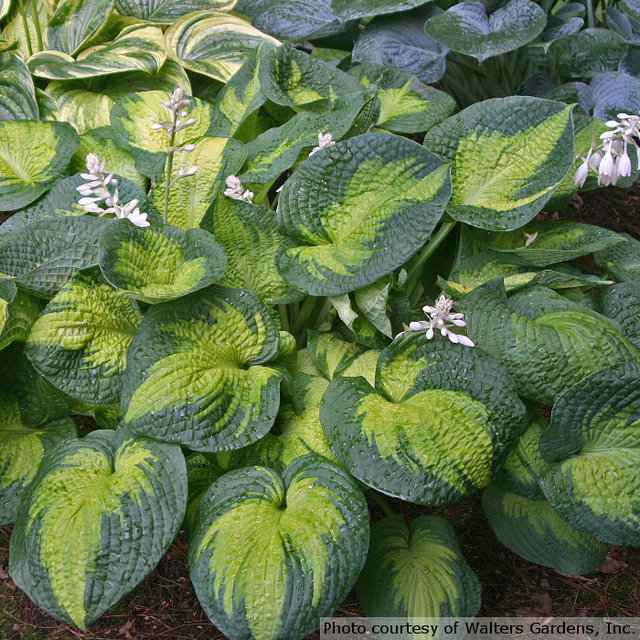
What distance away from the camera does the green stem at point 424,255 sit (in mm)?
1471

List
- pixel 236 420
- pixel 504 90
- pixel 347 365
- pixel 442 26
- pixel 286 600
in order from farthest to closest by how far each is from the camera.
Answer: pixel 504 90 → pixel 442 26 → pixel 347 365 → pixel 236 420 → pixel 286 600

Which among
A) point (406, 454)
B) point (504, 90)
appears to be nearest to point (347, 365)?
point (406, 454)

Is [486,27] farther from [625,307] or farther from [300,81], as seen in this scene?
[625,307]

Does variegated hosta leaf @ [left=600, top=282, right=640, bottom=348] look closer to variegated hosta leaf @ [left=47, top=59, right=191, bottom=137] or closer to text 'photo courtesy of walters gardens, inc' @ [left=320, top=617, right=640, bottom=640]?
text 'photo courtesy of walters gardens, inc' @ [left=320, top=617, right=640, bottom=640]

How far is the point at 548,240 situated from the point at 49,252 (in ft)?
4.26

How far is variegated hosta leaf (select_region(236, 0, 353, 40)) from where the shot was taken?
2.12m

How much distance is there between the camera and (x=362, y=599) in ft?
3.80

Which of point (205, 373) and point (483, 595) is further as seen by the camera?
point (483, 595)

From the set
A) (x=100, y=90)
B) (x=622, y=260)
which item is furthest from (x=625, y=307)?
(x=100, y=90)

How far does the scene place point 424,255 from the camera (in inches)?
58.4

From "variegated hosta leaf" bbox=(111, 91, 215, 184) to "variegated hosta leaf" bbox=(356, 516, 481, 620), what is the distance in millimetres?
1061

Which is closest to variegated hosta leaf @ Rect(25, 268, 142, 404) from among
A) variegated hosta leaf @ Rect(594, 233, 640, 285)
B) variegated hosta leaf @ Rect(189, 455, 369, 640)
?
variegated hosta leaf @ Rect(189, 455, 369, 640)

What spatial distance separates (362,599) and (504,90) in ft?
6.73

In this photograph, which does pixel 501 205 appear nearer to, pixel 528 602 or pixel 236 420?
pixel 236 420
